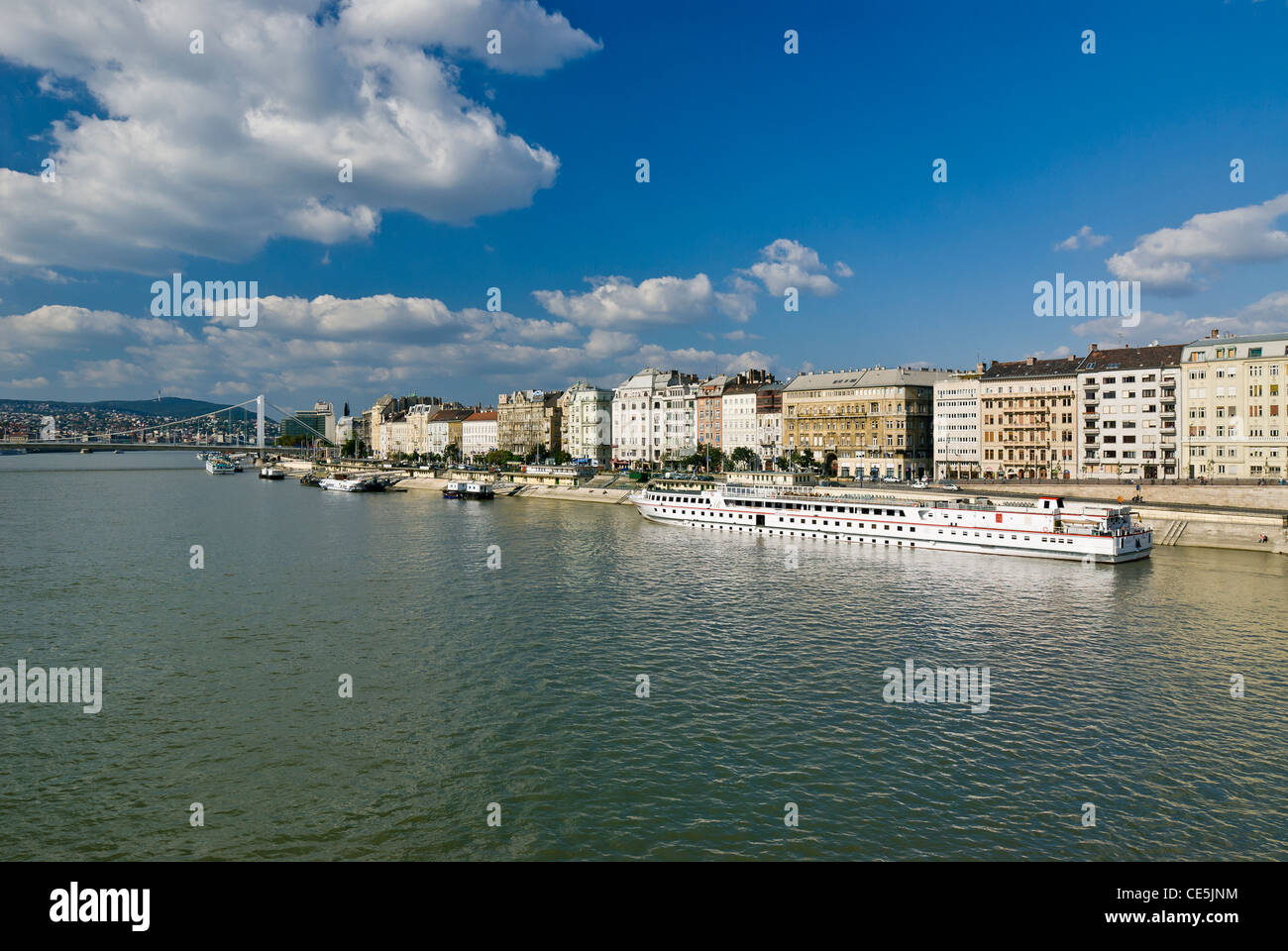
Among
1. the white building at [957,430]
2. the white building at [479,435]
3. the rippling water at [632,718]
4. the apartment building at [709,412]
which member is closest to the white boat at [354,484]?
the apartment building at [709,412]

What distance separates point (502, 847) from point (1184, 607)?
107ft

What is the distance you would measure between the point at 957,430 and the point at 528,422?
306 feet

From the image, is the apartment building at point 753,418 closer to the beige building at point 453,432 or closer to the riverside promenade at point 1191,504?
the riverside promenade at point 1191,504

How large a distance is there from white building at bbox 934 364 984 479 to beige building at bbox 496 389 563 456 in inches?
3123

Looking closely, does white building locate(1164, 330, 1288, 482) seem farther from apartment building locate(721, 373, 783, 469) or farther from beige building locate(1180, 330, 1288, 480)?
apartment building locate(721, 373, 783, 469)

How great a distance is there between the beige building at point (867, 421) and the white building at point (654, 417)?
20105 mm

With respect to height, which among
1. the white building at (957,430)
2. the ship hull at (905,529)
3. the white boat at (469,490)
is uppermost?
the white building at (957,430)

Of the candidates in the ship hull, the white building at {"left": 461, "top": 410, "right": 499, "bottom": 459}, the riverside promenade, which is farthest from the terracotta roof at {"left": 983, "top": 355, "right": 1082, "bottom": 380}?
the white building at {"left": 461, "top": 410, "right": 499, "bottom": 459}

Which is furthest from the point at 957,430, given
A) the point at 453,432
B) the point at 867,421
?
the point at 453,432

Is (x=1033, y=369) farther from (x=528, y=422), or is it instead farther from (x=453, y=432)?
(x=453, y=432)

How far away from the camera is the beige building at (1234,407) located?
228 ft

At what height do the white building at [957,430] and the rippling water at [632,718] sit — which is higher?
the white building at [957,430]

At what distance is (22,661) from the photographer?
23969 mm
